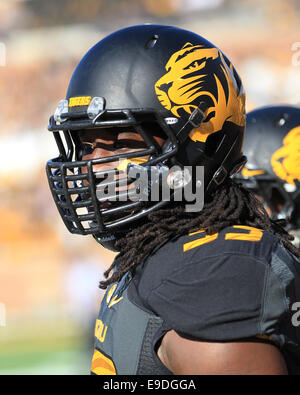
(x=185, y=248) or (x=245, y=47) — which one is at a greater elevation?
(x=245, y=47)

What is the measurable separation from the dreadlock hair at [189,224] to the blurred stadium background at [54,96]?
488cm

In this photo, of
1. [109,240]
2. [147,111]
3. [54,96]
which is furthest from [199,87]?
[54,96]

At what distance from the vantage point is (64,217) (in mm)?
1577

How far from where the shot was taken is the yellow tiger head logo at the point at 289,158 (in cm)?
299

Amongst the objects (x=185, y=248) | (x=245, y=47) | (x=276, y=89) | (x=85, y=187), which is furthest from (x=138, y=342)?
(x=245, y=47)

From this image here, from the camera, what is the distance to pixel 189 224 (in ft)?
4.69

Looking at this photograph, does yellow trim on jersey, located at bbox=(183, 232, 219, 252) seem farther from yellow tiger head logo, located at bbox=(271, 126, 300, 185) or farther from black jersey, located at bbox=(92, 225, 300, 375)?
yellow tiger head logo, located at bbox=(271, 126, 300, 185)

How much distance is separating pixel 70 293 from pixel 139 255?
5950mm

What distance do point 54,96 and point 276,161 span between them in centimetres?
643

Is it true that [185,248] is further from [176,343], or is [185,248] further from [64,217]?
[64,217]

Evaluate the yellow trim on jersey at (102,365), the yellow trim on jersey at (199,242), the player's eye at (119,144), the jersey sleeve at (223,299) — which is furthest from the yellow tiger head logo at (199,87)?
the yellow trim on jersey at (102,365)

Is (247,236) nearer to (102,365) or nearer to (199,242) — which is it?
(199,242)

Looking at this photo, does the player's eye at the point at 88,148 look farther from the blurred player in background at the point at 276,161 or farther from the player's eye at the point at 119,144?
the blurred player in background at the point at 276,161

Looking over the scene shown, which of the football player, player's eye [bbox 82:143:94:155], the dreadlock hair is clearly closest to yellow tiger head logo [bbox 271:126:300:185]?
the football player
